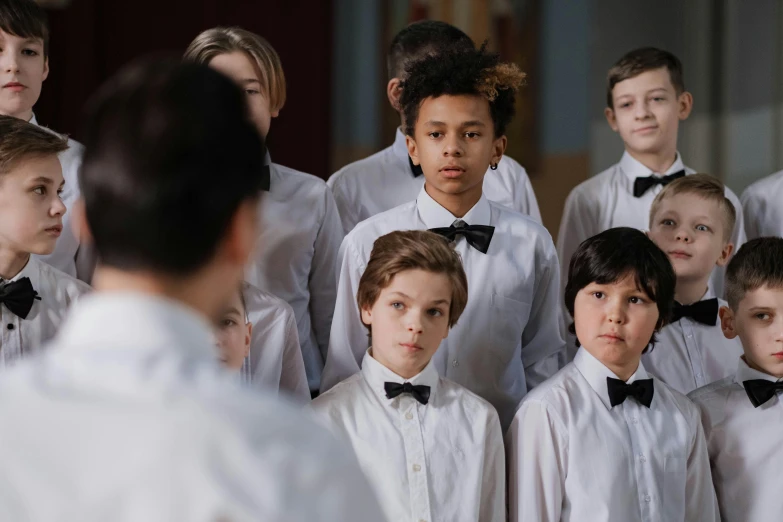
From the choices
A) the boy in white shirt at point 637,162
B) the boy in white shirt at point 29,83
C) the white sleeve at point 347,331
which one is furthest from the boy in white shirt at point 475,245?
the boy in white shirt at point 29,83

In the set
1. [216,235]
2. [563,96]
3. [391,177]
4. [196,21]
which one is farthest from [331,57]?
[216,235]

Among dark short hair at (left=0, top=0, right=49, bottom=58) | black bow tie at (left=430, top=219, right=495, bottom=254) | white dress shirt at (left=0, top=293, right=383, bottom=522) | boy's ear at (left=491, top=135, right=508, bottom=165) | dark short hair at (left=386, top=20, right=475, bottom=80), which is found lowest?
black bow tie at (left=430, top=219, right=495, bottom=254)

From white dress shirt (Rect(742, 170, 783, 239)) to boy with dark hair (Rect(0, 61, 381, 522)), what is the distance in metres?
2.87

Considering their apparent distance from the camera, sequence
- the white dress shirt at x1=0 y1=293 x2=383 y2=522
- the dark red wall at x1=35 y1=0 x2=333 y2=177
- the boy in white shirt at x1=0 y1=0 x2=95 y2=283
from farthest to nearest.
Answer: the dark red wall at x1=35 y1=0 x2=333 y2=177 → the boy in white shirt at x1=0 y1=0 x2=95 y2=283 → the white dress shirt at x1=0 y1=293 x2=383 y2=522

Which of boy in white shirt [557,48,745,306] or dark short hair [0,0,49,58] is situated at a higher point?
dark short hair [0,0,49,58]

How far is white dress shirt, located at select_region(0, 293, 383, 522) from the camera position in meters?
0.83

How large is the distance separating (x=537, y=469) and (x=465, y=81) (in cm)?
104

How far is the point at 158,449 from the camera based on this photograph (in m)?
0.83

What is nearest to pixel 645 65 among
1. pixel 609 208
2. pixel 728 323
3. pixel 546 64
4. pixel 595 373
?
pixel 609 208

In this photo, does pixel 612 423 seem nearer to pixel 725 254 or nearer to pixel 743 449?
pixel 743 449

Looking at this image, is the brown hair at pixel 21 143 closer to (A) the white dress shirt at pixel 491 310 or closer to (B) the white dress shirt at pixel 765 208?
(A) the white dress shirt at pixel 491 310

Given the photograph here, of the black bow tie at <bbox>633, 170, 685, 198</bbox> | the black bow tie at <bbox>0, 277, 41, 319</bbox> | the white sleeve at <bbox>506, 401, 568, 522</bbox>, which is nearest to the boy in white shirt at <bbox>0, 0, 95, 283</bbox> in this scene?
the black bow tie at <bbox>0, 277, 41, 319</bbox>

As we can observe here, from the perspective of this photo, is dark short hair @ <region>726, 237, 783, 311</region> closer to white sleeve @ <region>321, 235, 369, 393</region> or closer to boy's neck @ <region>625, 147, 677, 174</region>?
boy's neck @ <region>625, 147, 677, 174</region>

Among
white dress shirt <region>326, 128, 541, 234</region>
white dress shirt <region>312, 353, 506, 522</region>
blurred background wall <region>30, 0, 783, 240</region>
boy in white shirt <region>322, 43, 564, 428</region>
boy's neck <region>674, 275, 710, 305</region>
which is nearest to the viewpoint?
white dress shirt <region>312, 353, 506, 522</region>
